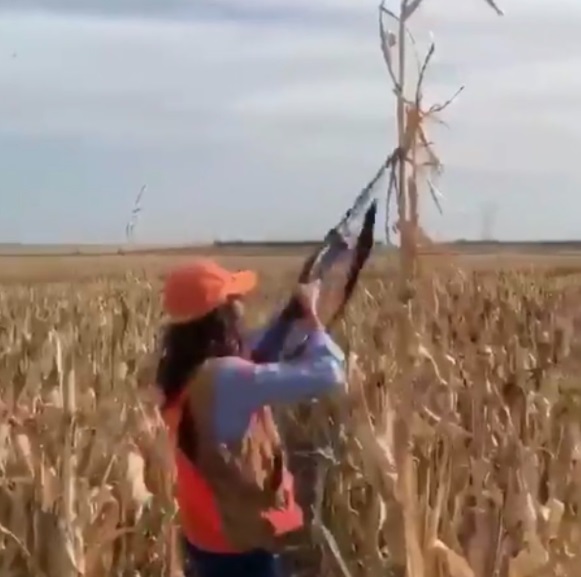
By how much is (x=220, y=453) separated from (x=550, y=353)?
4307 mm

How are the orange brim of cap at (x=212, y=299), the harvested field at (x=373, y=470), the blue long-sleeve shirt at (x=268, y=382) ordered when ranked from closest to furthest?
the blue long-sleeve shirt at (x=268, y=382) → the orange brim of cap at (x=212, y=299) → the harvested field at (x=373, y=470)

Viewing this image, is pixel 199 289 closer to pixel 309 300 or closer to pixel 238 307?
pixel 238 307

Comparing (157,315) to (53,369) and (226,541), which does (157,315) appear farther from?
(226,541)

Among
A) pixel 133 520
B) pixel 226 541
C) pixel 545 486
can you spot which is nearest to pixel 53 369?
pixel 133 520

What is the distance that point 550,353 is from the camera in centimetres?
775

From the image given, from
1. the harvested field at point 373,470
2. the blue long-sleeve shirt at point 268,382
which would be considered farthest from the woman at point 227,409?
the harvested field at point 373,470

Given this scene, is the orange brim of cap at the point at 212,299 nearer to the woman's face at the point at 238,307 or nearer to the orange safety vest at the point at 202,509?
the woman's face at the point at 238,307

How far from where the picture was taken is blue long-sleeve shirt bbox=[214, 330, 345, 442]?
Result: 3.54 m

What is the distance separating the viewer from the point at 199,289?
3691 mm

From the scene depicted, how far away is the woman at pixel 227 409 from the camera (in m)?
3.58

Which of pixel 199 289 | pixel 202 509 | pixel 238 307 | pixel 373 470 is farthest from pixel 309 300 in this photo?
pixel 202 509

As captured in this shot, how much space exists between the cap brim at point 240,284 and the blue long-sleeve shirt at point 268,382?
0.17m

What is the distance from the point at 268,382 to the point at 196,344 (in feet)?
0.89

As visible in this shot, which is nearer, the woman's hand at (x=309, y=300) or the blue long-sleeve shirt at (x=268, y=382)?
the blue long-sleeve shirt at (x=268, y=382)
